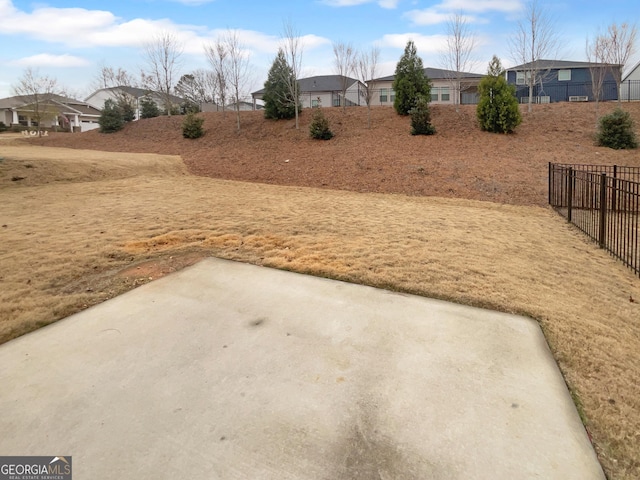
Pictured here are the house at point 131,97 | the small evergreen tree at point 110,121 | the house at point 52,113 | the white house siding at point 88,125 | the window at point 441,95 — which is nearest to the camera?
the small evergreen tree at point 110,121

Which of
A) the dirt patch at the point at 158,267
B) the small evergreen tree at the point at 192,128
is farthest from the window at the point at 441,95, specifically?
the dirt patch at the point at 158,267

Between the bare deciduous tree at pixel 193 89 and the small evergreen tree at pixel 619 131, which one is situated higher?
the bare deciduous tree at pixel 193 89

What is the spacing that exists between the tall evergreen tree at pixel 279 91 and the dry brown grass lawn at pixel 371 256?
12.8 metres

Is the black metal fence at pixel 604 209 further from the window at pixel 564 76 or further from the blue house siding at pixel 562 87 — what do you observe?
the window at pixel 564 76

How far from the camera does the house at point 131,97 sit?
31953 millimetres

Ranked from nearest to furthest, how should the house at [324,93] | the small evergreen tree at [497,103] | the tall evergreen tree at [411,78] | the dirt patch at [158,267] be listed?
1. the dirt patch at [158,267]
2. the small evergreen tree at [497,103]
3. the tall evergreen tree at [411,78]
4. the house at [324,93]

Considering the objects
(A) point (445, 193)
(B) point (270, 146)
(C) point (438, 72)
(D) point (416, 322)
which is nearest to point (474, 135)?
(A) point (445, 193)

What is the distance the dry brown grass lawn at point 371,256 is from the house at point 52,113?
1279 inches

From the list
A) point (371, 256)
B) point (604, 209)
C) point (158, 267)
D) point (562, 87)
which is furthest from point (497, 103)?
point (562, 87)

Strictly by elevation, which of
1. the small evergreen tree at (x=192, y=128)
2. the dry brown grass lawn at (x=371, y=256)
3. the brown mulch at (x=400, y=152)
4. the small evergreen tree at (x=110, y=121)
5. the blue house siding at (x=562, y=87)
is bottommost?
the dry brown grass lawn at (x=371, y=256)

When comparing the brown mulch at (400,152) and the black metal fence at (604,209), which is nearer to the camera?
the black metal fence at (604,209)

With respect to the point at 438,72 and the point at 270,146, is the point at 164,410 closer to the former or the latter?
the point at 270,146

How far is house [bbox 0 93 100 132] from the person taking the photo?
34647 mm

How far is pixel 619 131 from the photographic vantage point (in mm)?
13922
